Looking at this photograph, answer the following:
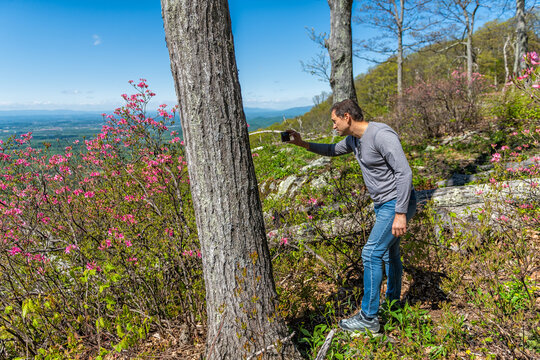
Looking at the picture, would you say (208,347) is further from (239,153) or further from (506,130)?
(506,130)

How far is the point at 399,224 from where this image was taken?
6.99 ft

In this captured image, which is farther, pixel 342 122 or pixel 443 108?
pixel 443 108

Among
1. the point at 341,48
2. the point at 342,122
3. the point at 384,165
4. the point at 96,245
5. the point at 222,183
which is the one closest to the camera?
the point at 222,183

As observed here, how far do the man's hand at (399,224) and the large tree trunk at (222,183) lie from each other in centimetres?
98

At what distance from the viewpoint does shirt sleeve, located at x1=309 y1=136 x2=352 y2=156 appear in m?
2.70

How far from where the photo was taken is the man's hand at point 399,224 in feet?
6.97

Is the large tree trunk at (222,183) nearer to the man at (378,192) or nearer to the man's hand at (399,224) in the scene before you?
the man at (378,192)

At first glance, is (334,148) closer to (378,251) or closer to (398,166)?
(398,166)

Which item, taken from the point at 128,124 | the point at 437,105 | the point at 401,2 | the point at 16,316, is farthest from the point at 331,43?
the point at 401,2

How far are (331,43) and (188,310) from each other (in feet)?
18.6

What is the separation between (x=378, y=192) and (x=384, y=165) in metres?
0.23

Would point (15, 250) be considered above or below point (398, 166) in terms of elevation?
below

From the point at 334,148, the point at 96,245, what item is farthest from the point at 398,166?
the point at 96,245

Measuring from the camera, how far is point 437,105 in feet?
25.8
